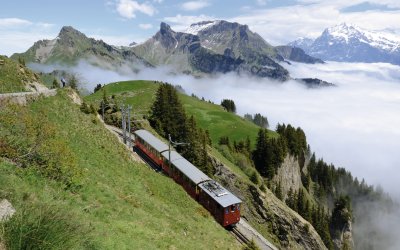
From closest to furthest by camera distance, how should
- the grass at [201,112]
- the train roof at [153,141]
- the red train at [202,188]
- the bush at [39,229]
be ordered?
the bush at [39,229], the red train at [202,188], the train roof at [153,141], the grass at [201,112]

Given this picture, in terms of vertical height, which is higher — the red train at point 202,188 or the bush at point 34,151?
the bush at point 34,151

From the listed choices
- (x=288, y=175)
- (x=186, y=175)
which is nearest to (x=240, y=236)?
(x=186, y=175)

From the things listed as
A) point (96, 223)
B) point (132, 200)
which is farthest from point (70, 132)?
point (96, 223)

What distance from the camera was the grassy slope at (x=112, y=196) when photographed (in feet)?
66.6

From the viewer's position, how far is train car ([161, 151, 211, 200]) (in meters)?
48.5

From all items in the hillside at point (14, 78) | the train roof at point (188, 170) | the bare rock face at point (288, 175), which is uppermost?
the hillside at point (14, 78)

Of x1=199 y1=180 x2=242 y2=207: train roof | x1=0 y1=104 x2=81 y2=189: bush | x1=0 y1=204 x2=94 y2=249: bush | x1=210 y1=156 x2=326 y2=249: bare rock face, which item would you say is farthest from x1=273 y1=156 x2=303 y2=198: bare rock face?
x1=0 y1=204 x2=94 y2=249: bush

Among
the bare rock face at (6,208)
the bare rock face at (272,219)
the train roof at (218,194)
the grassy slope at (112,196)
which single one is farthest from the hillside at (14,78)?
the bare rock face at (272,219)

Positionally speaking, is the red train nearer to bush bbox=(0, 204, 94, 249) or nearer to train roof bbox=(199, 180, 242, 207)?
train roof bbox=(199, 180, 242, 207)

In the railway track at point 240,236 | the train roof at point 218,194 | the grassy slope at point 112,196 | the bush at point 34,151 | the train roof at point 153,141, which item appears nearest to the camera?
the grassy slope at point 112,196

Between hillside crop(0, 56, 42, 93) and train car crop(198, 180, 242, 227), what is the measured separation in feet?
96.0

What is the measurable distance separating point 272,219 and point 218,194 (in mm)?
28577

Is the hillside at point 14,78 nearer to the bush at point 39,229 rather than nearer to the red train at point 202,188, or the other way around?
the red train at point 202,188

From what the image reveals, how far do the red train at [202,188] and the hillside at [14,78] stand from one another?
22298 millimetres
